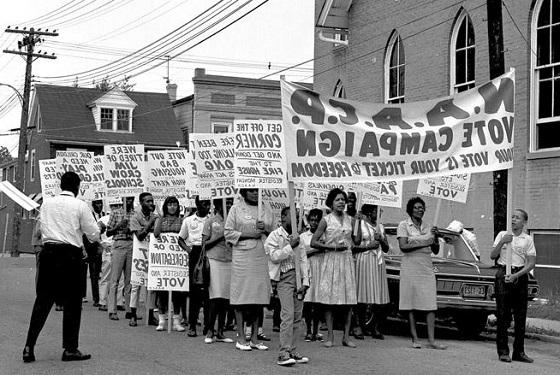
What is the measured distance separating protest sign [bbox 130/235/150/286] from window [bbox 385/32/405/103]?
12.3 metres

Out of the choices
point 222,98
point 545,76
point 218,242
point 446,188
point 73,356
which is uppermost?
point 222,98

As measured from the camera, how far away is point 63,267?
9.78m

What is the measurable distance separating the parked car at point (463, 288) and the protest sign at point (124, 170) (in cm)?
512

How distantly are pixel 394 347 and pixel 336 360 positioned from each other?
1.66 meters

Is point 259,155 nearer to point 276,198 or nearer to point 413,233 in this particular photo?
point 276,198

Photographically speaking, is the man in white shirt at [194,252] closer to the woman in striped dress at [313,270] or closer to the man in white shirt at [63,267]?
the woman in striped dress at [313,270]

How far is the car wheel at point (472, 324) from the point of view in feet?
45.5

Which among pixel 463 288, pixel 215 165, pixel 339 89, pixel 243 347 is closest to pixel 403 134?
pixel 463 288

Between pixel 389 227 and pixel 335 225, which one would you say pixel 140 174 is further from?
pixel 335 225

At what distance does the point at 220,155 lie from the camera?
13703mm

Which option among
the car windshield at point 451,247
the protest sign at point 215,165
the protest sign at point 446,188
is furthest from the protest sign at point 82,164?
the car windshield at point 451,247

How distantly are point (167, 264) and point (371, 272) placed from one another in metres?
2.90

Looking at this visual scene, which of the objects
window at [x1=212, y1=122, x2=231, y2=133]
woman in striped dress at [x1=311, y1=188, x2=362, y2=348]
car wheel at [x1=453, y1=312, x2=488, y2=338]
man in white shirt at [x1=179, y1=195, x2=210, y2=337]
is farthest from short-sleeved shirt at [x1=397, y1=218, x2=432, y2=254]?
window at [x1=212, y1=122, x2=231, y2=133]

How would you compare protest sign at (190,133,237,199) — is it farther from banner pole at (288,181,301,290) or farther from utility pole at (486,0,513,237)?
utility pole at (486,0,513,237)
